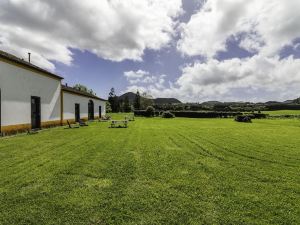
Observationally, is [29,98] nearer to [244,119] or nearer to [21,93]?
[21,93]

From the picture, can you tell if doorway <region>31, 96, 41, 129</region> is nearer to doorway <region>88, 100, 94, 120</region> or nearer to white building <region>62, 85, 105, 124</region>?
white building <region>62, 85, 105, 124</region>

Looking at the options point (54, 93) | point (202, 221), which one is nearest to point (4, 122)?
point (54, 93)

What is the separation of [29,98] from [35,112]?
169cm

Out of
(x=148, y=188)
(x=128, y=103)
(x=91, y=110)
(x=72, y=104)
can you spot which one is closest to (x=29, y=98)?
(x=72, y=104)

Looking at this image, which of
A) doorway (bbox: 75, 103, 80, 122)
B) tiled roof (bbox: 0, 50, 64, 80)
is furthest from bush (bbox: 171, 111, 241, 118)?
tiled roof (bbox: 0, 50, 64, 80)

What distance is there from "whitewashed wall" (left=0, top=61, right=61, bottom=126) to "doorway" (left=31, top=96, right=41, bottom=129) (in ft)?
1.31

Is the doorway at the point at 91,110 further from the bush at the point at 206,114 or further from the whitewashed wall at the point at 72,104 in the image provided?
the bush at the point at 206,114

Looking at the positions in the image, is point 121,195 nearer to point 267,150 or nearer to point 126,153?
point 126,153

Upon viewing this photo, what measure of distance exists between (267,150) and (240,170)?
4535 millimetres

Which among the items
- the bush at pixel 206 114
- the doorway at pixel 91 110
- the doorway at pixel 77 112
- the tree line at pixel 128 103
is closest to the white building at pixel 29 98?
the doorway at pixel 77 112

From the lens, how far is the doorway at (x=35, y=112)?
1908cm

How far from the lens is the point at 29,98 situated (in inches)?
718

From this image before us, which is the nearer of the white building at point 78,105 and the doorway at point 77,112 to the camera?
the white building at point 78,105

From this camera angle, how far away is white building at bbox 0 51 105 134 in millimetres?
15352
